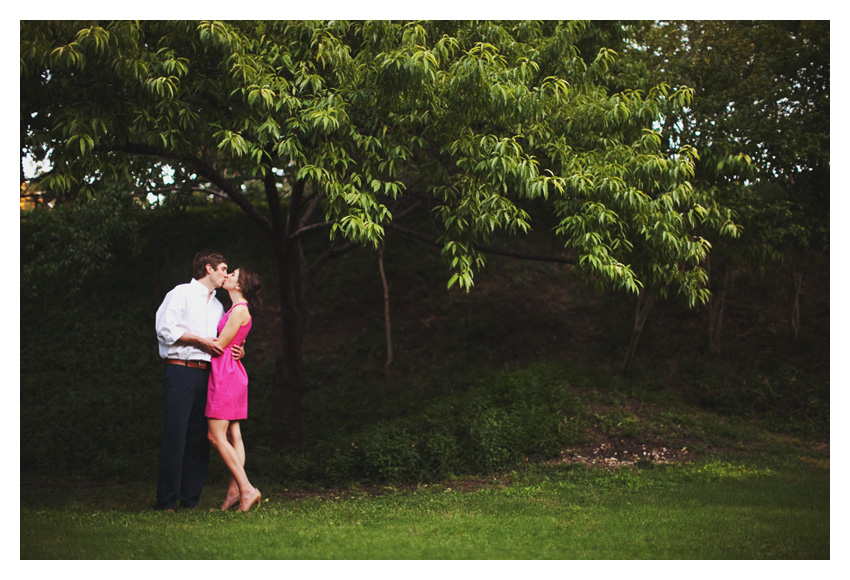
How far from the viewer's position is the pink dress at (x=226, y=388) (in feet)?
18.5

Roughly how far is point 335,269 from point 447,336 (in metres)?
3.51

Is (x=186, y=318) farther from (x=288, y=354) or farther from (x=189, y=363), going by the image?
(x=288, y=354)

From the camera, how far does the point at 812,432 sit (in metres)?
10.6

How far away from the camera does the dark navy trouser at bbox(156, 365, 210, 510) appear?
5562 millimetres

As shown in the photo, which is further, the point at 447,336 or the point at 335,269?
the point at 335,269

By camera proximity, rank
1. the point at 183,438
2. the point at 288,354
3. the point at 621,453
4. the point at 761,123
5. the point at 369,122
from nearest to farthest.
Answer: the point at 183,438 < the point at 369,122 < the point at 621,453 < the point at 761,123 < the point at 288,354

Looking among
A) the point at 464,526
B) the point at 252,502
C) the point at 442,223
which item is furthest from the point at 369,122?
the point at 442,223

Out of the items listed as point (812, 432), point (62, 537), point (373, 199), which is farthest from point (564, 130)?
point (812, 432)

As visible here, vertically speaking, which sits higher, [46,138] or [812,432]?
[46,138]

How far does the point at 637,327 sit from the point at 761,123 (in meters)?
3.98

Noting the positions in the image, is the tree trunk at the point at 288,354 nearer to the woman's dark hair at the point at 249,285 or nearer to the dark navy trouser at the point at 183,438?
the woman's dark hair at the point at 249,285

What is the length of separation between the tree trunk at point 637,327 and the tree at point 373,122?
4880 mm

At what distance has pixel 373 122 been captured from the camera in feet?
20.8

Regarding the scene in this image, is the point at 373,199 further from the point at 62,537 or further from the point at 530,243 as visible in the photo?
the point at 530,243
